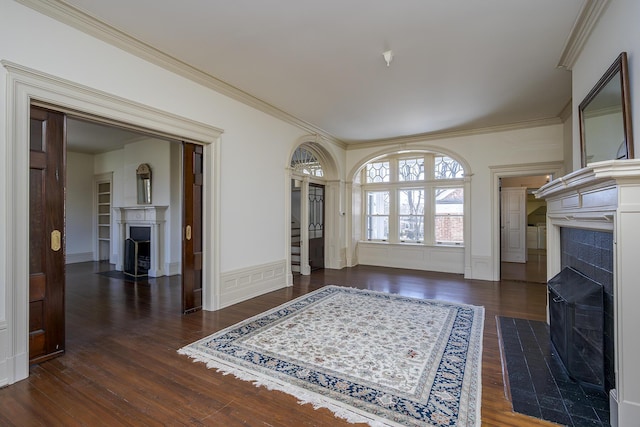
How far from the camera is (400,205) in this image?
7.95 m

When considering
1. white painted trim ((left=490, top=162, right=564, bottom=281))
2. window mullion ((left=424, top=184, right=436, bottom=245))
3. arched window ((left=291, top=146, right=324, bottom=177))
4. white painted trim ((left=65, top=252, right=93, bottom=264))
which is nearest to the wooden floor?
white painted trim ((left=490, top=162, right=564, bottom=281))

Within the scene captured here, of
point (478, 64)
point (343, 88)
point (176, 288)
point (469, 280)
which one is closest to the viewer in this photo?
point (478, 64)

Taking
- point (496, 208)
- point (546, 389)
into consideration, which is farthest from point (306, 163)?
point (546, 389)

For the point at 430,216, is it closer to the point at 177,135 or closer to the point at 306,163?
the point at 306,163

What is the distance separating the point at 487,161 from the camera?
6.34m

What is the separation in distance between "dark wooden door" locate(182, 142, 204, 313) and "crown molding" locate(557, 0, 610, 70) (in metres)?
4.42

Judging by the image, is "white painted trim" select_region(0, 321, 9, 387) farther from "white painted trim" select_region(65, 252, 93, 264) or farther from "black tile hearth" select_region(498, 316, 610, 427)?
"white painted trim" select_region(65, 252, 93, 264)

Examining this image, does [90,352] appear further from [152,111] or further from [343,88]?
[343,88]

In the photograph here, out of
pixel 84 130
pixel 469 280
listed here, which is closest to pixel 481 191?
pixel 469 280

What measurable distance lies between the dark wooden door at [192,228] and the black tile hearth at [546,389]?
3.75 metres

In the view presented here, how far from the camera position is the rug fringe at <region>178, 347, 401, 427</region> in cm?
197

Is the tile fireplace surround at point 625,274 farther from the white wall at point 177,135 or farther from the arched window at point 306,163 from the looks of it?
the arched window at point 306,163

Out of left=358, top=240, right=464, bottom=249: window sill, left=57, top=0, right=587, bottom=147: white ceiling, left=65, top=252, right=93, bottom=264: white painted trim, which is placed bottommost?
left=65, top=252, right=93, bottom=264: white painted trim

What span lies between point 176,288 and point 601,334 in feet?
19.0
